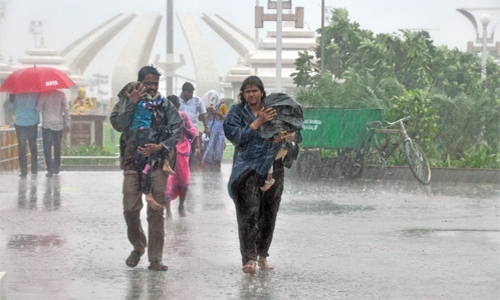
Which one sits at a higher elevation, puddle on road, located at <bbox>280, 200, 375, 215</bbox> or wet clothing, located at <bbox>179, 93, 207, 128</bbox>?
wet clothing, located at <bbox>179, 93, 207, 128</bbox>

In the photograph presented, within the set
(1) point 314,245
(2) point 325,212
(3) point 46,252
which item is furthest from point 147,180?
(2) point 325,212

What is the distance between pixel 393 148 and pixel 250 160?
9081 mm

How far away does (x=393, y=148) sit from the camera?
55.1ft

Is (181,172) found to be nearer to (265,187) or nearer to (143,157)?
(143,157)

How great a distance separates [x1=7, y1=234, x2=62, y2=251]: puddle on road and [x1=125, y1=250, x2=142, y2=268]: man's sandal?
1.25 metres

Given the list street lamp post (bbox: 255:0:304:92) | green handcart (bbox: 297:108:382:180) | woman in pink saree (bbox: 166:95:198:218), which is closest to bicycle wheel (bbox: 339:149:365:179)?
green handcart (bbox: 297:108:382:180)

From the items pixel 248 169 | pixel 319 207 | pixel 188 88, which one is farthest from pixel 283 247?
pixel 188 88

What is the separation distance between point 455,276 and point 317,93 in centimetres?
1110

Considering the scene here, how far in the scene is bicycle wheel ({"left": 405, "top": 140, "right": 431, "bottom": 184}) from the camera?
16.1m

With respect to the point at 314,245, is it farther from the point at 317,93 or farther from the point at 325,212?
the point at 317,93

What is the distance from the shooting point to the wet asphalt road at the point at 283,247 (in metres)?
7.36

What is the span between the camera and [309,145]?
1703 centimetres

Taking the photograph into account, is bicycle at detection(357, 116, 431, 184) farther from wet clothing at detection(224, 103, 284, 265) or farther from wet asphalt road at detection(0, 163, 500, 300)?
wet clothing at detection(224, 103, 284, 265)

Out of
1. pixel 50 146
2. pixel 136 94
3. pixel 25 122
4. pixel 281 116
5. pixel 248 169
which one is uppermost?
pixel 136 94
